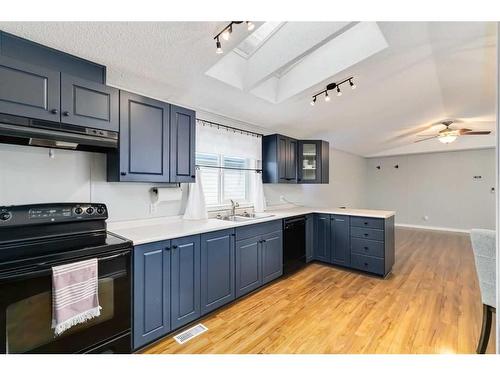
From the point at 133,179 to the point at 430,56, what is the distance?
3.23m

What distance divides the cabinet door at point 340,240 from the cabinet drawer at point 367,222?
12 centimetres

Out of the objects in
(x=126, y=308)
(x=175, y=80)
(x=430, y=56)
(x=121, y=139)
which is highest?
(x=430, y=56)

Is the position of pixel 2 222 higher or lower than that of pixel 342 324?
higher

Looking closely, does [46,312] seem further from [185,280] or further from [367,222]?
[367,222]

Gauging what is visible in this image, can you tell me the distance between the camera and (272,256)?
291 centimetres

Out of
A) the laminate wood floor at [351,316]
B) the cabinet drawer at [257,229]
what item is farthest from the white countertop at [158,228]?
the laminate wood floor at [351,316]

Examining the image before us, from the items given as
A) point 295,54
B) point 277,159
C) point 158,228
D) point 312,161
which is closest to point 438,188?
point 312,161

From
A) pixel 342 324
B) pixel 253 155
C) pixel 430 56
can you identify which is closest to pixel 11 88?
pixel 253 155

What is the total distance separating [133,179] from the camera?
1.97 m

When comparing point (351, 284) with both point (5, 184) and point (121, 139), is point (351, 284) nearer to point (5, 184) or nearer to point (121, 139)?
point (121, 139)

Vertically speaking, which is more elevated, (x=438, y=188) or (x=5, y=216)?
(x=438, y=188)

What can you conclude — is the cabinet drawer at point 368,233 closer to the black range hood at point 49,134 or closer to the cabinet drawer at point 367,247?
the cabinet drawer at point 367,247

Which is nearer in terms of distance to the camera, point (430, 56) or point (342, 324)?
point (342, 324)

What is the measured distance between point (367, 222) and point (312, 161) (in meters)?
1.45
